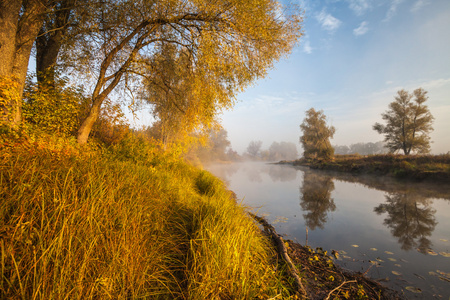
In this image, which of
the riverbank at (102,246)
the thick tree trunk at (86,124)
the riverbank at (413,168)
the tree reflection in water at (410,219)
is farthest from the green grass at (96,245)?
the riverbank at (413,168)

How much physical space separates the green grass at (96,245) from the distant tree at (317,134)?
32.8m

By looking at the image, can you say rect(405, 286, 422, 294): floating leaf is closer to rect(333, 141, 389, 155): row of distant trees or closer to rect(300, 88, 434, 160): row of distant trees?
rect(300, 88, 434, 160): row of distant trees

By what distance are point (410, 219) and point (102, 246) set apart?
801 cm

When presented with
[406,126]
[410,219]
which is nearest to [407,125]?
[406,126]

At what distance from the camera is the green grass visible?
1.24 m

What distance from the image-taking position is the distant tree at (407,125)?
24.4m

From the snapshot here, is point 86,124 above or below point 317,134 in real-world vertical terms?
below

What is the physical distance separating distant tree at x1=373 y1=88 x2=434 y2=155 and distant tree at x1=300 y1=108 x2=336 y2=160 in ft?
24.8

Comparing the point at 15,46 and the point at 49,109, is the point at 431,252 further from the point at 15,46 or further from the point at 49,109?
the point at 15,46

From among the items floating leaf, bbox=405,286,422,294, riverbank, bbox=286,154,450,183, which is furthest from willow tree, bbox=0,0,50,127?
riverbank, bbox=286,154,450,183

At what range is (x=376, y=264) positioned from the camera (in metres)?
3.13

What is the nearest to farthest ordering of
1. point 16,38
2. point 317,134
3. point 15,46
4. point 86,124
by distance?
point 15,46, point 16,38, point 86,124, point 317,134

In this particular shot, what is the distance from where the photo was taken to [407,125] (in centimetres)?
2530

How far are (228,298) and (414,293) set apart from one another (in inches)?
110
